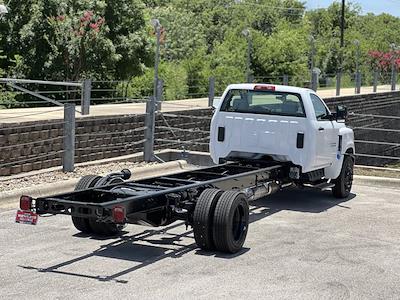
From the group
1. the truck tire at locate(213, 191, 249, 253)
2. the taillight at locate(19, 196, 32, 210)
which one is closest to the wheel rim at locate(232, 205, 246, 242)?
the truck tire at locate(213, 191, 249, 253)

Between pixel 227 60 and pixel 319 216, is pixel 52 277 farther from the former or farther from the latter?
pixel 227 60

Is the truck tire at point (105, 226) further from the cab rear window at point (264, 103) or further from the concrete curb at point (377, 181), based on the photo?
the concrete curb at point (377, 181)

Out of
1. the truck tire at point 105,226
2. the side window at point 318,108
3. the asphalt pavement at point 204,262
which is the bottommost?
the asphalt pavement at point 204,262

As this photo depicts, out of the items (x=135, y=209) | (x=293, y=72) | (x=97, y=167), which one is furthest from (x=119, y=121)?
(x=293, y=72)

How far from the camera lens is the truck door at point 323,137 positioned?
11.3 metres

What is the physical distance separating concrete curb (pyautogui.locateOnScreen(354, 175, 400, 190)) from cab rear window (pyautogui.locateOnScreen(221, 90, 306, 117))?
140 inches

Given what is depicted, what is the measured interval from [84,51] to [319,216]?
1535cm

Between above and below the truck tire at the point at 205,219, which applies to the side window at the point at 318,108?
above

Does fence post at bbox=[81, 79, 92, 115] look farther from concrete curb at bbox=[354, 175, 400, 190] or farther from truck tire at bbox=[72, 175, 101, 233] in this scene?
truck tire at bbox=[72, 175, 101, 233]

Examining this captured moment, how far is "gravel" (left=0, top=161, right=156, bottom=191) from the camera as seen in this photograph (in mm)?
11680

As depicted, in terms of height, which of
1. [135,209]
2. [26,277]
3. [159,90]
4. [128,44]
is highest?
[128,44]

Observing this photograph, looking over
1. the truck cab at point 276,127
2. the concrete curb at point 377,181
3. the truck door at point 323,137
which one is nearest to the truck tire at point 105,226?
the truck cab at point 276,127

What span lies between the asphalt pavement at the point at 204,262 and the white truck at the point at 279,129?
101 centimetres

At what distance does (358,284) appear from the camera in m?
7.26
